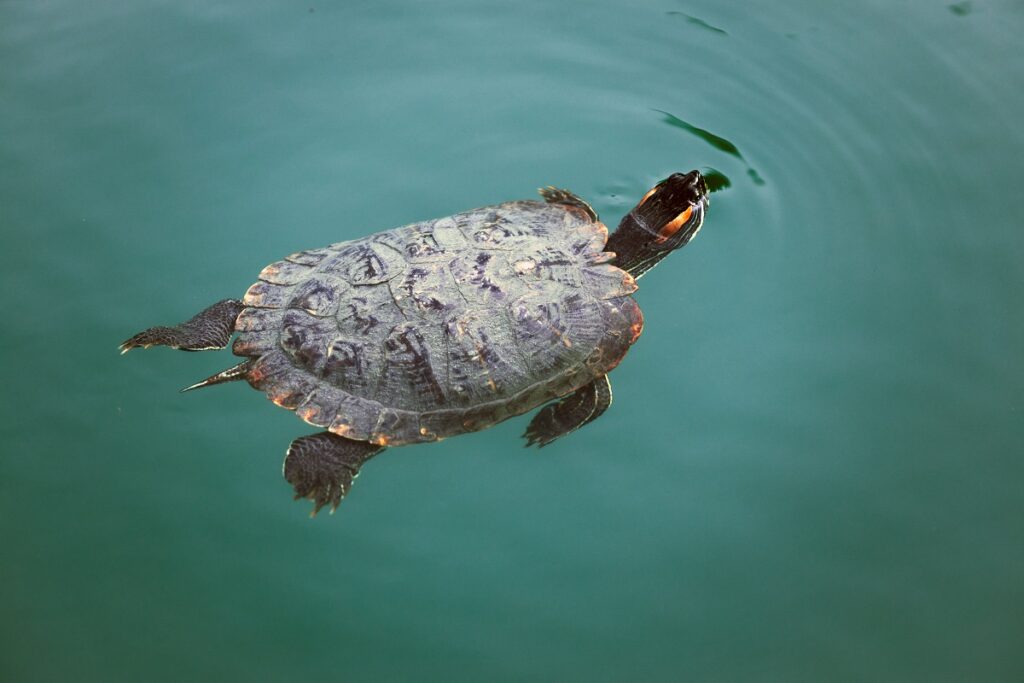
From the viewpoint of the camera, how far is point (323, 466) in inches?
127

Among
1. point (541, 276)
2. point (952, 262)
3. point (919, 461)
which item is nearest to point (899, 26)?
point (952, 262)

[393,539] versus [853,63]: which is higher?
[853,63]

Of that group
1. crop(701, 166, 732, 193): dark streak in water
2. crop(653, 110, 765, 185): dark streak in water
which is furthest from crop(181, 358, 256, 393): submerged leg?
crop(653, 110, 765, 185): dark streak in water

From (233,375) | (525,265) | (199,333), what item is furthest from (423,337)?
(199,333)

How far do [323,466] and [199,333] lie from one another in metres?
0.90

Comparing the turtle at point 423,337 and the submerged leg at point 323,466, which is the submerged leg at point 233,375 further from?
the submerged leg at point 323,466

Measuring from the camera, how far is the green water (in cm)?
320

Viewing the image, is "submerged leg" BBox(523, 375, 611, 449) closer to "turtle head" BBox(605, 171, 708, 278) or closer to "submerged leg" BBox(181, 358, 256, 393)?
"turtle head" BBox(605, 171, 708, 278)

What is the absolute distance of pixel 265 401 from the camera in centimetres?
365

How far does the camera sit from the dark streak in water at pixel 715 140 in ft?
15.1

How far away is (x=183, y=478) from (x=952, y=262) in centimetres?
428

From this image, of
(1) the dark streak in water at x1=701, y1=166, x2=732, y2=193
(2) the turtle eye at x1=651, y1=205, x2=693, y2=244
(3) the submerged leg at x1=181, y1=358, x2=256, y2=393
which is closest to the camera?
(3) the submerged leg at x1=181, y1=358, x2=256, y2=393

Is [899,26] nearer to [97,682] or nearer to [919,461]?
[919,461]

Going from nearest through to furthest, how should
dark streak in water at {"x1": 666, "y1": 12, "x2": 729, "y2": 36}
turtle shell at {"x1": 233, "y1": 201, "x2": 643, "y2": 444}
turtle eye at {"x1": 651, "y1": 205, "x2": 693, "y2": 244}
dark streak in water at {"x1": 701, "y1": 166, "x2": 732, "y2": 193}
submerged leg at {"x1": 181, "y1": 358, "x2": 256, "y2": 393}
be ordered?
1. turtle shell at {"x1": 233, "y1": 201, "x2": 643, "y2": 444}
2. submerged leg at {"x1": 181, "y1": 358, "x2": 256, "y2": 393}
3. turtle eye at {"x1": 651, "y1": 205, "x2": 693, "y2": 244}
4. dark streak in water at {"x1": 701, "y1": 166, "x2": 732, "y2": 193}
5. dark streak in water at {"x1": 666, "y1": 12, "x2": 729, "y2": 36}
